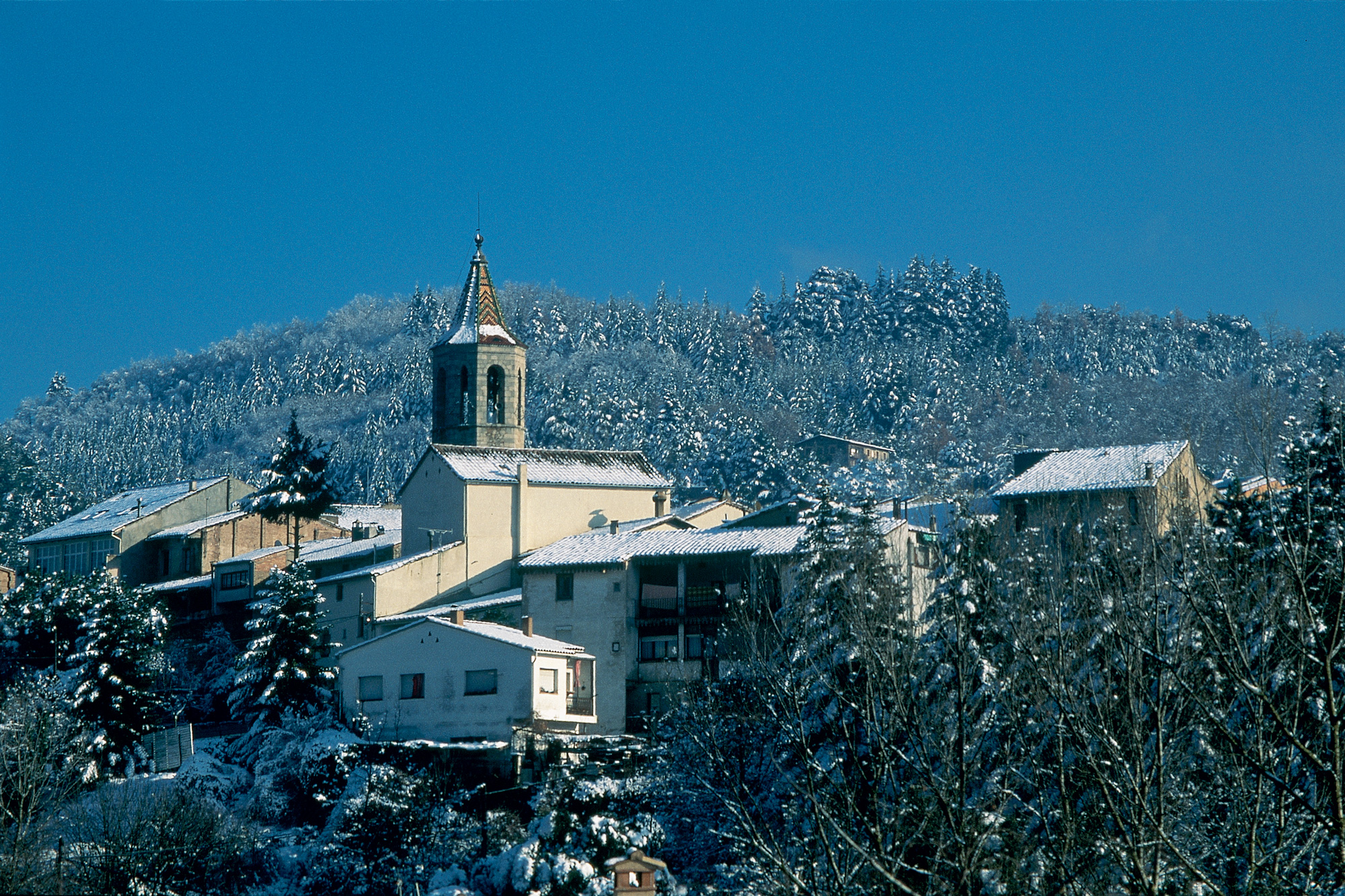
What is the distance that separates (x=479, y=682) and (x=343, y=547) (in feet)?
68.2

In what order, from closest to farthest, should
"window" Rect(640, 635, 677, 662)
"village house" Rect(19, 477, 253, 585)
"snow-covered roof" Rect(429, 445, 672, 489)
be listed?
"window" Rect(640, 635, 677, 662) < "snow-covered roof" Rect(429, 445, 672, 489) < "village house" Rect(19, 477, 253, 585)

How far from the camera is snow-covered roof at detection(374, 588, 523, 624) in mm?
53156

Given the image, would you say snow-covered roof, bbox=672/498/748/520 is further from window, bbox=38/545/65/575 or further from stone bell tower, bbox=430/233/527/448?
window, bbox=38/545/65/575

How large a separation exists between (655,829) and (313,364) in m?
141

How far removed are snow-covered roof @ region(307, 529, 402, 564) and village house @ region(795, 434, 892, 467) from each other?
1929 inches

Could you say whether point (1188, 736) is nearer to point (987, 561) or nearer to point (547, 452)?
point (987, 561)

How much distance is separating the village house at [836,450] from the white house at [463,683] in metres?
65.3

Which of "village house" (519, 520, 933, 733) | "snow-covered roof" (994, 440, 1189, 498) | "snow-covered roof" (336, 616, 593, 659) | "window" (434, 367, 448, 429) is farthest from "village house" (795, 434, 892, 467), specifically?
"snow-covered roof" (336, 616, 593, 659)

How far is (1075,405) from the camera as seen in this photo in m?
134

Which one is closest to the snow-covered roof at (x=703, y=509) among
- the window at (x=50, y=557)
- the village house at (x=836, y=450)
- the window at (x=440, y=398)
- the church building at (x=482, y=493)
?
the church building at (x=482, y=493)

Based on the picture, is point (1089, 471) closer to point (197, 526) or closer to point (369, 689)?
point (369, 689)

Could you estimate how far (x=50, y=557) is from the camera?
246ft

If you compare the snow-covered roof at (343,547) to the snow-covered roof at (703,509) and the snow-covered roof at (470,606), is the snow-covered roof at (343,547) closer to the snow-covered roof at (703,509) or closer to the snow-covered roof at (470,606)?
the snow-covered roof at (470,606)

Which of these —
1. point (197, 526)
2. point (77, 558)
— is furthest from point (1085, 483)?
point (77, 558)
